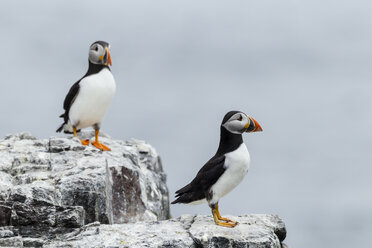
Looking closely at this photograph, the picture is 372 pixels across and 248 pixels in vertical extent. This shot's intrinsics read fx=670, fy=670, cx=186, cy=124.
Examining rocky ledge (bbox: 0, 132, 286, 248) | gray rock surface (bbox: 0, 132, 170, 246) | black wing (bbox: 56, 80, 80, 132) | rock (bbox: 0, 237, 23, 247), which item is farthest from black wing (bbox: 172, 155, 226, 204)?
black wing (bbox: 56, 80, 80, 132)

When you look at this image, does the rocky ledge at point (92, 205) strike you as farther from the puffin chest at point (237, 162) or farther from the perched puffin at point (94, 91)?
the puffin chest at point (237, 162)

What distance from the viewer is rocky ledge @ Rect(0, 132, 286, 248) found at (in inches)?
398

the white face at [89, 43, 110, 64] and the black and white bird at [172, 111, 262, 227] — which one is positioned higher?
the white face at [89, 43, 110, 64]

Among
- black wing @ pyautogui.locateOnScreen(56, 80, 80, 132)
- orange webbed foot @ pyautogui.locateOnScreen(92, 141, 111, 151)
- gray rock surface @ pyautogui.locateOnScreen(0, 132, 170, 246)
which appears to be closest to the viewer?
gray rock surface @ pyautogui.locateOnScreen(0, 132, 170, 246)

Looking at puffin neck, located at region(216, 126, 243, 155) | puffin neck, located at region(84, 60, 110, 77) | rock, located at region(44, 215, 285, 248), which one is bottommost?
rock, located at region(44, 215, 285, 248)

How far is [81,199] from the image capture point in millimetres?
12156

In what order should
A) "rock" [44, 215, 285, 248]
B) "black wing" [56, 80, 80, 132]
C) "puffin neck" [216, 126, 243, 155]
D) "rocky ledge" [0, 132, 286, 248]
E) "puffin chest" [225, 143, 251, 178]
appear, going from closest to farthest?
"rock" [44, 215, 285, 248], "rocky ledge" [0, 132, 286, 248], "puffin chest" [225, 143, 251, 178], "puffin neck" [216, 126, 243, 155], "black wing" [56, 80, 80, 132]

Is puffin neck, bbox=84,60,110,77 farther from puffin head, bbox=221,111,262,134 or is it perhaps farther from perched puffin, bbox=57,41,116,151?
puffin head, bbox=221,111,262,134

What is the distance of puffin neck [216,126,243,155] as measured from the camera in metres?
10.7

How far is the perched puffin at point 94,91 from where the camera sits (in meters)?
15.0

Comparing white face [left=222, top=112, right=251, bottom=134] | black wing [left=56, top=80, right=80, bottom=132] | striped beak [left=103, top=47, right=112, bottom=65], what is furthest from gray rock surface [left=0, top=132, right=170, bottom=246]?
white face [left=222, top=112, right=251, bottom=134]

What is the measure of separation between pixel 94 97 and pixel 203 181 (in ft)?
16.8

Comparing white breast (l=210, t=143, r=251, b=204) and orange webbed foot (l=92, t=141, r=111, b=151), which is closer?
white breast (l=210, t=143, r=251, b=204)

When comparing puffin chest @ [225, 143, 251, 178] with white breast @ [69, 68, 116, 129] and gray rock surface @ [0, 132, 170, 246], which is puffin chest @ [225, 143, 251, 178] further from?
white breast @ [69, 68, 116, 129]
